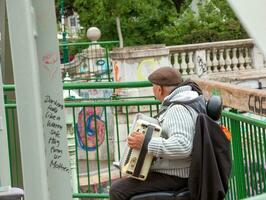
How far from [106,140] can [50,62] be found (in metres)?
3.54

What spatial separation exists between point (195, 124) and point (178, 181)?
423mm

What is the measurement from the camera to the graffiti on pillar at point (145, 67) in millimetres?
16484

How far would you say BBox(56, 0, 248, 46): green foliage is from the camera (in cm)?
2505

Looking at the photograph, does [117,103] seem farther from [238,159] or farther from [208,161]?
[208,161]

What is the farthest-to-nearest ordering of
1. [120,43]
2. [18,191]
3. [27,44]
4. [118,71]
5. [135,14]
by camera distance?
[135,14], [120,43], [118,71], [18,191], [27,44]

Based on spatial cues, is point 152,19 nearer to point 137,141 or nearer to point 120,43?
point 120,43

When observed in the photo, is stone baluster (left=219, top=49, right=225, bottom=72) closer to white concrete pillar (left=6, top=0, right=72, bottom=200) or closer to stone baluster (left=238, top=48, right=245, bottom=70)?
stone baluster (left=238, top=48, right=245, bottom=70)

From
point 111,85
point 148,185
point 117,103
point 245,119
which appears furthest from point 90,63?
point 148,185

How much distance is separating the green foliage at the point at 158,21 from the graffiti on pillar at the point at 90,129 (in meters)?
17.2

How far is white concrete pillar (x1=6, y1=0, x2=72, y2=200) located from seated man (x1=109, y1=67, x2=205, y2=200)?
123 centimetres

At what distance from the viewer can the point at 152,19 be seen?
95.3 ft

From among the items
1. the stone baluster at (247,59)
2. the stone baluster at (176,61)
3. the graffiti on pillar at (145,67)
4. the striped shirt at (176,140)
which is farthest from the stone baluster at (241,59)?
the striped shirt at (176,140)

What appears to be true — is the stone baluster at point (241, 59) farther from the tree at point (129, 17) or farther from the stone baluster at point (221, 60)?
the tree at point (129, 17)

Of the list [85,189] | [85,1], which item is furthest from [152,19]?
[85,189]
